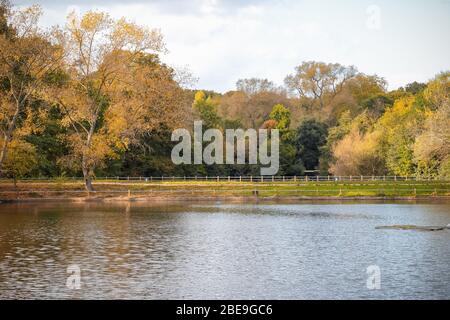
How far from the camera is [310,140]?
11138 centimetres

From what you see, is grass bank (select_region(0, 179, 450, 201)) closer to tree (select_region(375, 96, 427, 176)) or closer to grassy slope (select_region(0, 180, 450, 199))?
grassy slope (select_region(0, 180, 450, 199))

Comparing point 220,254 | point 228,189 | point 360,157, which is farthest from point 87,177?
point 360,157

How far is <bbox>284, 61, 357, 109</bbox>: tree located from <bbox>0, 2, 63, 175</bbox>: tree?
73.9 metres

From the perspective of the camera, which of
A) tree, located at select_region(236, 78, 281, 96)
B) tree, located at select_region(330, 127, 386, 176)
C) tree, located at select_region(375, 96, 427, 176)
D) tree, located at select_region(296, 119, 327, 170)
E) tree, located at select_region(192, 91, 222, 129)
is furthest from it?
tree, located at select_region(236, 78, 281, 96)

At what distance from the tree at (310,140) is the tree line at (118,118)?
12.0 feet

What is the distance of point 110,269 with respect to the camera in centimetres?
2655

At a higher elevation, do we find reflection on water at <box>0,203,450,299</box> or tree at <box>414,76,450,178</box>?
tree at <box>414,76,450,178</box>

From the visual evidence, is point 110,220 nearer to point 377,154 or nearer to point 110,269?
point 110,269

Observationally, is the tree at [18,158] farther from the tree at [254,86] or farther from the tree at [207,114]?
the tree at [254,86]

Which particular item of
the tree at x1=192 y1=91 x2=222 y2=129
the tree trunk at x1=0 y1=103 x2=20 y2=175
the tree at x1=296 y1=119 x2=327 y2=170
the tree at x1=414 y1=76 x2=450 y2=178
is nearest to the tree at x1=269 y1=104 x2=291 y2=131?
the tree at x1=296 y1=119 x2=327 y2=170

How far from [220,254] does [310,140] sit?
81.9 metres

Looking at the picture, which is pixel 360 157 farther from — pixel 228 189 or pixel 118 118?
pixel 118 118

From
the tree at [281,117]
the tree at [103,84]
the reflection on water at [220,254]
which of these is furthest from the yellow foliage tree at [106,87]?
the tree at [281,117]

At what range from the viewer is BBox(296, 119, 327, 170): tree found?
111062 mm
